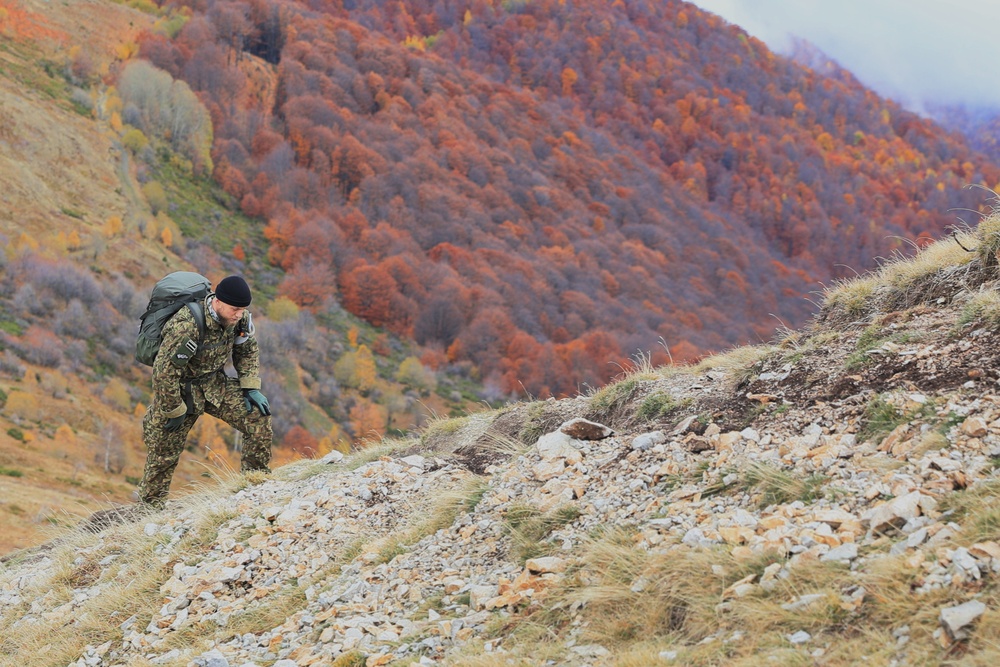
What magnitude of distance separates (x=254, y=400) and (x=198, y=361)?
528 mm

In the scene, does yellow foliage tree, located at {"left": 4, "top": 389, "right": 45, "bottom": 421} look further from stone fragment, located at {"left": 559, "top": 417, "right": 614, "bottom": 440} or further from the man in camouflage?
stone fragment, located at {"left": 559, "top": 417, "right": 614, "bottom": 440}

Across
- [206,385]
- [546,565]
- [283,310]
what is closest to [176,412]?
[206,385]

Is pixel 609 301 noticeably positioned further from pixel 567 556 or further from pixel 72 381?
pixel 567 556

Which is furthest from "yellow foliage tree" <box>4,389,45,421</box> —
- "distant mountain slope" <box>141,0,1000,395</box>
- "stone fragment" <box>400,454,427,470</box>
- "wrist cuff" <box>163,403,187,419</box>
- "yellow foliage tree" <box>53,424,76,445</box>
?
"distant mountain slope" <box>141,0,1000,395</box>

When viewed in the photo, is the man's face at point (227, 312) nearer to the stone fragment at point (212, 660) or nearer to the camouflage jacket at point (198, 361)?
the camouflage jacket at point (198, 361)

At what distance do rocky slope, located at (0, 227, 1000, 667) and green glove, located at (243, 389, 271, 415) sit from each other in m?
0.62

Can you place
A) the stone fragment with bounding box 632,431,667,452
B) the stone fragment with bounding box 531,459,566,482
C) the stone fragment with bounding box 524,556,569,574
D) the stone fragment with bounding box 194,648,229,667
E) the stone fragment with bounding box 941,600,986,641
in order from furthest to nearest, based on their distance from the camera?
the stone fragment with bounding box 531,459,566,482
the stone fragment with bounding box 632,431,667,452
the stone fragment with bounding box 194,648,229,667
the stone fragment with bounding box 524,556,569,574
the stone fragment with bounding box 941,600,986,641

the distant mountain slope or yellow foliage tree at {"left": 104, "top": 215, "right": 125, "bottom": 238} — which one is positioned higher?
the distant mountain slope

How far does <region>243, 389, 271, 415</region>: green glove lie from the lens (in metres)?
6.10

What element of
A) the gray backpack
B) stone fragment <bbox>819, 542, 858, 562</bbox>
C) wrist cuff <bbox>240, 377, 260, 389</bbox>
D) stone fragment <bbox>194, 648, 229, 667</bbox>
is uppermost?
stone fragment <bbox>819, 542, 858, 562</bbox>

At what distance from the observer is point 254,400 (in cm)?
610

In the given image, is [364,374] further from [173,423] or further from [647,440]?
[647,440]

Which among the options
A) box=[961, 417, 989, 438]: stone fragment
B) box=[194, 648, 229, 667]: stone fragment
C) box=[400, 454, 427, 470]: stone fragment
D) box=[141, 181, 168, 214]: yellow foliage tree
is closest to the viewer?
box=[961, 417, 989, 438]: stone fragment

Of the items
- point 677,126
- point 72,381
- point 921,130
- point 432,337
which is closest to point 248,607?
point 72,381
